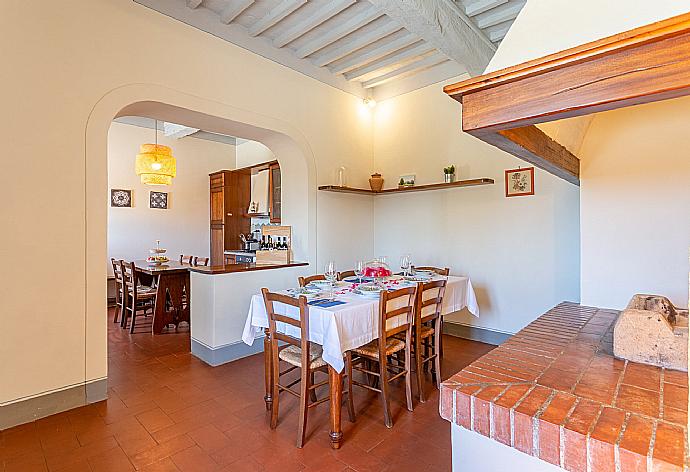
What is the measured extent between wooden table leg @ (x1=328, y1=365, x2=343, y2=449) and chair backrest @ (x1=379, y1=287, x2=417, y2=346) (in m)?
0.38

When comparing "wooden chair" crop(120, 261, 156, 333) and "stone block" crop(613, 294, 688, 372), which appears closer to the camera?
"stone block" crop(613, 294, 688, 372)

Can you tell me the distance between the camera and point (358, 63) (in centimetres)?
425

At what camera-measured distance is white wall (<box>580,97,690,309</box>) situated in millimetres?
2059

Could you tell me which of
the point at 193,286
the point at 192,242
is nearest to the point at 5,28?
the point at 193,286

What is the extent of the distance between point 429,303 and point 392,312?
587mm

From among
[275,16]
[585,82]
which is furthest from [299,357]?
[275,16]

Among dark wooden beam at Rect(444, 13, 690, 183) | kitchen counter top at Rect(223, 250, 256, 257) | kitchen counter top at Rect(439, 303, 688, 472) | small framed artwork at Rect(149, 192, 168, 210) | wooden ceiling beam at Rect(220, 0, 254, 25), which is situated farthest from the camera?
small framed artwork at Rect(149, 192, 168, 210)

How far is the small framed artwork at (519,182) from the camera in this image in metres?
3.71

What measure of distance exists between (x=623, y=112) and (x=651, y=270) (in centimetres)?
97

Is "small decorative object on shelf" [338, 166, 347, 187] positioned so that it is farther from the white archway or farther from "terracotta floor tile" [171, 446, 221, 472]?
"terracotta floor tile" [171, 446, 221, 472]

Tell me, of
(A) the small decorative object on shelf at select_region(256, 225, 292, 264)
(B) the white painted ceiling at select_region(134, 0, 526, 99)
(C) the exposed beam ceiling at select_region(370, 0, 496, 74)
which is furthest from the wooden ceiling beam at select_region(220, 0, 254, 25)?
(A) the small decorative object on shelf at select_region(256, 225, 292, 264)

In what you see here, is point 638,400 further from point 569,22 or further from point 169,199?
point 169,199

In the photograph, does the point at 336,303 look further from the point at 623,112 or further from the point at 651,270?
the point at 623,112

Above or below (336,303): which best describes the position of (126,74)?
above
